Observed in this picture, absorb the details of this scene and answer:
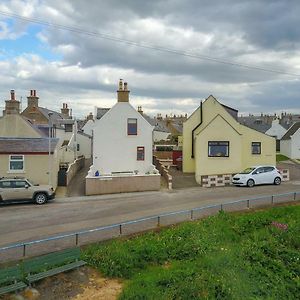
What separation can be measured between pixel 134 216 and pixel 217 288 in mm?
7904

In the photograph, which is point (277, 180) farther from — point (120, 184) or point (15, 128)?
point (15, 128)

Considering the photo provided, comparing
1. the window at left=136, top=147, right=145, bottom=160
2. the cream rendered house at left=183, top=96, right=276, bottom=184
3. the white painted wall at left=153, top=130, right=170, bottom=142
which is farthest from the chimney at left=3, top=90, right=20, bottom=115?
the white painted wall at left=153, top=130, right=170, bottom=142

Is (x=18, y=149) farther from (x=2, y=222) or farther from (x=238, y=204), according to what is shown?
(x=238, y=204)

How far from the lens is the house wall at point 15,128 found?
107 feet

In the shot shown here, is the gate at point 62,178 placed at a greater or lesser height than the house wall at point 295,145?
lesser

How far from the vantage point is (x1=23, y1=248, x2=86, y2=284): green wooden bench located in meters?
12.2

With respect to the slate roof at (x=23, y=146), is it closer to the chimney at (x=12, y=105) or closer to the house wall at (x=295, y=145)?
the chimney at (x=12, y=105)

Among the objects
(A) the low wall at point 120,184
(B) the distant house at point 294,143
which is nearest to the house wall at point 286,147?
(B) the distant house at point 294,143

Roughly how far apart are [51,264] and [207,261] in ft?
18.6

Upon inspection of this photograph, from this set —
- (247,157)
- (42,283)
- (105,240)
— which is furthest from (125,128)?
(42,283)

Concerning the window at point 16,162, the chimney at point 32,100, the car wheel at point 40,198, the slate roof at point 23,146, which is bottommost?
the car wheel at point 40,198

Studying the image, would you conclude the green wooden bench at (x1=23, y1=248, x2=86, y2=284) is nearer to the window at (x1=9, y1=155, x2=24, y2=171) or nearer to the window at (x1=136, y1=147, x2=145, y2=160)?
the window at (x1=9, y1=155, x2=24, y2=171)

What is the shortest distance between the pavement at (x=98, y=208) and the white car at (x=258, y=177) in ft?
2.36

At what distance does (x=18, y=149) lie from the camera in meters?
27.9
